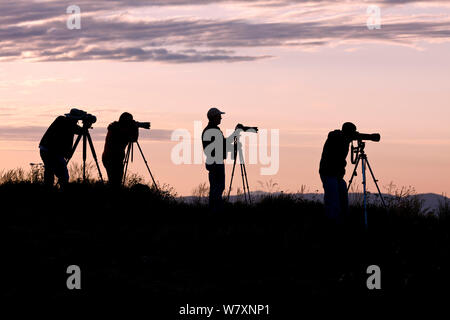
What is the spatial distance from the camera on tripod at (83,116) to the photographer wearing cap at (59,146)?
86 millimetres

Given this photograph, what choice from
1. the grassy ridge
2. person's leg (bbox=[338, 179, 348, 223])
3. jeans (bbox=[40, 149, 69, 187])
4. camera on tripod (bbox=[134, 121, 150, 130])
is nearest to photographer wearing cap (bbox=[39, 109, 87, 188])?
jeans (bbox=[40, 149, 69, 187])

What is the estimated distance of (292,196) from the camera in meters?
18.7

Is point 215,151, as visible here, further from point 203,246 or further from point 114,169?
point 114,169

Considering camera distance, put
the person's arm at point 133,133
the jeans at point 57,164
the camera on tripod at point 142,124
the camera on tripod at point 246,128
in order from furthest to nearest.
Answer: the camera on tripod at point 142,124 → the person's arm at point 133,133 → the jeans at point 57,164 → the camera on tripod at point 246,128

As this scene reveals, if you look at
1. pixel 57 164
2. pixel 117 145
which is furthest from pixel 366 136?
pixel 57 164

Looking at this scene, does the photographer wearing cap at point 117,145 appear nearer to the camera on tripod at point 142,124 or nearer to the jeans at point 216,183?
the camera on tripod at point 142,124

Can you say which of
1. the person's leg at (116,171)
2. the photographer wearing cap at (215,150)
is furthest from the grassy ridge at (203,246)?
the photographer wearing cap at (215,150)

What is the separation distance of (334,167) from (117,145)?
6.47 m

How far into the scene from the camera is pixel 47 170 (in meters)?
17.8

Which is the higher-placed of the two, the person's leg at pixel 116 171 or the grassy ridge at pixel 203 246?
the person's leg at pixel 116 171

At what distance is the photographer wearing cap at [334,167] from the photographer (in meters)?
14.6

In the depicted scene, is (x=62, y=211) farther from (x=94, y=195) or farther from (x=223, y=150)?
(x=223, y=150)

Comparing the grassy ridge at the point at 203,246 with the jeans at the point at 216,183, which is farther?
the jeans at the point at 216,183
